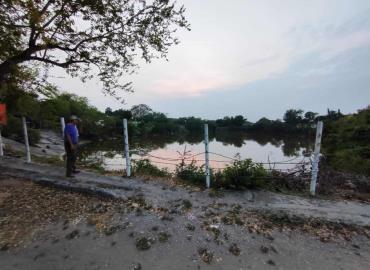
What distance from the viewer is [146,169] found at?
879 cm

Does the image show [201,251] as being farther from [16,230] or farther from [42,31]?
[42,31]

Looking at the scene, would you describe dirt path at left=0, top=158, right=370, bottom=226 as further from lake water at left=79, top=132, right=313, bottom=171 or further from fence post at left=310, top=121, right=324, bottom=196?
lake water at left=79, top=132, right=313, bottom=171

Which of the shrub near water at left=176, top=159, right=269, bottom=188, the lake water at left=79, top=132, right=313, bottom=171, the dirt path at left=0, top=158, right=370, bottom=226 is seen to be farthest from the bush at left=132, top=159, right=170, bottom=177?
the shrub near water at left=176, top=159, right=269, bottom=188

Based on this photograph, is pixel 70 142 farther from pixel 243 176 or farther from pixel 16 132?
pixel 16 132

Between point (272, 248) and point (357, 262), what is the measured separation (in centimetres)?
116

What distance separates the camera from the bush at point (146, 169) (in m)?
8.44

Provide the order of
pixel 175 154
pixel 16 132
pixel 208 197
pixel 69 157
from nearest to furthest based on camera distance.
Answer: pixel 208 197 < pixel 69 157 < pixel 175 154 < pixel 16 132

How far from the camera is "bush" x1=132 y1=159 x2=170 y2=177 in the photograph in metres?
8.44

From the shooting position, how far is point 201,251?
4.24 meters

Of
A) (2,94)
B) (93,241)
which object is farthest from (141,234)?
(2,94)

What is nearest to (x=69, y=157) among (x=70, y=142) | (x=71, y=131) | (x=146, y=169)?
(x=70, y=142)

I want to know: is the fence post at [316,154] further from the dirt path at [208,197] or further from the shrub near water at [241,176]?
the shrub near water at [241,176]

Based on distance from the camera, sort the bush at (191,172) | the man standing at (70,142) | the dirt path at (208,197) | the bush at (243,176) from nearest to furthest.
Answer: the dirt path at (208,197), the bush at (243,176), the man standing at (70,142), the bush at (191,172)

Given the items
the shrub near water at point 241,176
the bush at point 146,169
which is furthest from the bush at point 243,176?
the bush at point 146,169
